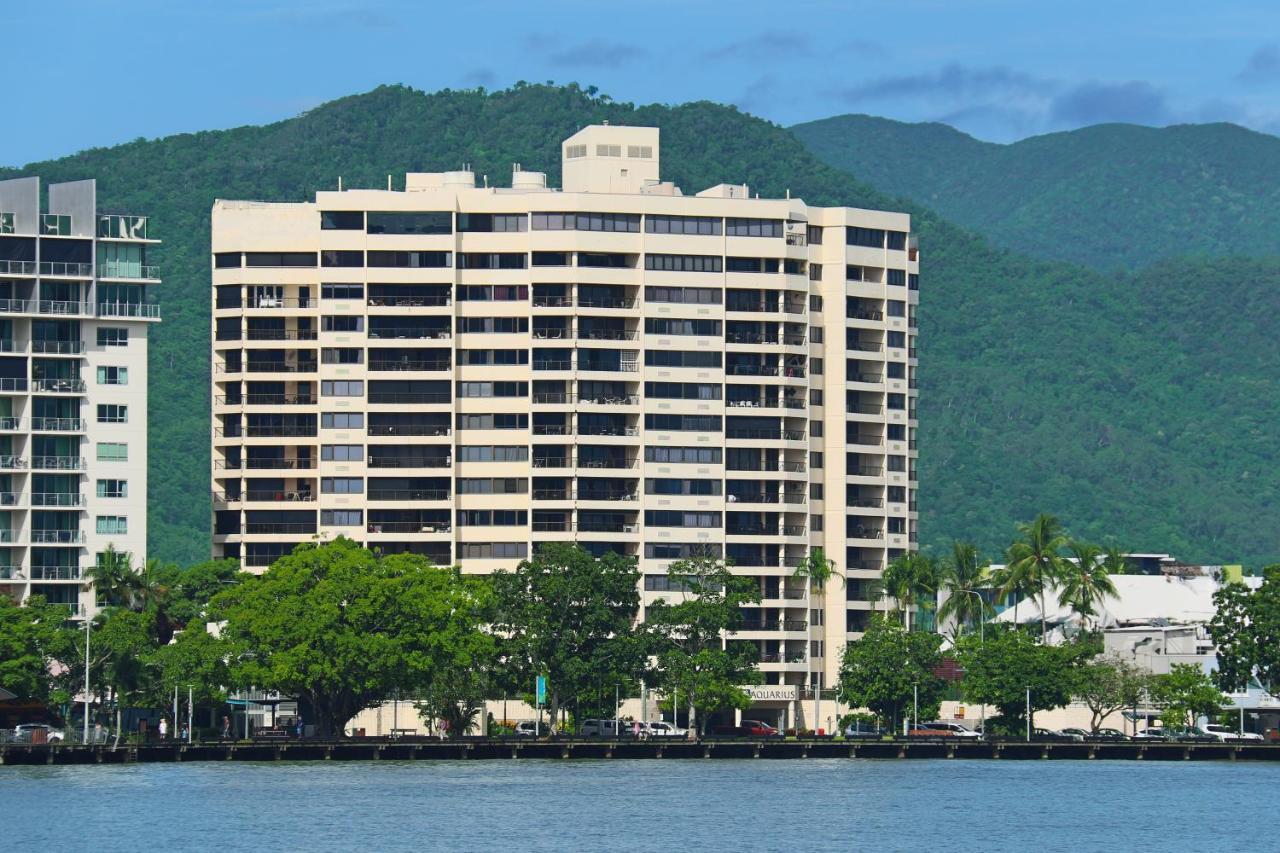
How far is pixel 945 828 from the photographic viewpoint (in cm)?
13350

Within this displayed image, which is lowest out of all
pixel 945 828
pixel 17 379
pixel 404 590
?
pixel 945 828

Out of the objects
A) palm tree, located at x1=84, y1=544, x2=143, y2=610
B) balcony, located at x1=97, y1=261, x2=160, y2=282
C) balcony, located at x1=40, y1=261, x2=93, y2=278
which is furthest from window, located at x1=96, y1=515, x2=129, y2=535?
balcony, located at x1=97, y1=261, x2=160, y2=282

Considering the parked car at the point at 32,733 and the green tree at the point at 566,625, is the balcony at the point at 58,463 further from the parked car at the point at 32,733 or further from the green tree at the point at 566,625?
the green tree at the point at 566,625

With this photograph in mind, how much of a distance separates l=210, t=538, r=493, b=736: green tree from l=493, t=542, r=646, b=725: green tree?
18.5ft

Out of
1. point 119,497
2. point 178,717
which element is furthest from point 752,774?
point 119,497

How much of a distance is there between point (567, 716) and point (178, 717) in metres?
33.9

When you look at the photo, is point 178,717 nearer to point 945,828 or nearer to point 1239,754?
point 945,828

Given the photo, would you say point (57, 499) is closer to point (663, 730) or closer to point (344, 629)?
point (344, 629)

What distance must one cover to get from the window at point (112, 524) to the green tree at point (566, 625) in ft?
102

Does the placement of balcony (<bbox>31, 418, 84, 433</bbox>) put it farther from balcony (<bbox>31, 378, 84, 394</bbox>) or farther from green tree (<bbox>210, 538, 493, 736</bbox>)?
green tree (<bbox>210, 538, 493, 736</bbox>)

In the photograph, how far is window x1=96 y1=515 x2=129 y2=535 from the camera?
193875 mm

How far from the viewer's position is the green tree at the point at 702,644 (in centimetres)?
19062

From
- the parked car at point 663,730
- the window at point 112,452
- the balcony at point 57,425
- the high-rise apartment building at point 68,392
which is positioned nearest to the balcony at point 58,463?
the high-rise apartment building at point 68,392

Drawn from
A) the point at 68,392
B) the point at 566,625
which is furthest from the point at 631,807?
the point at 68,392
